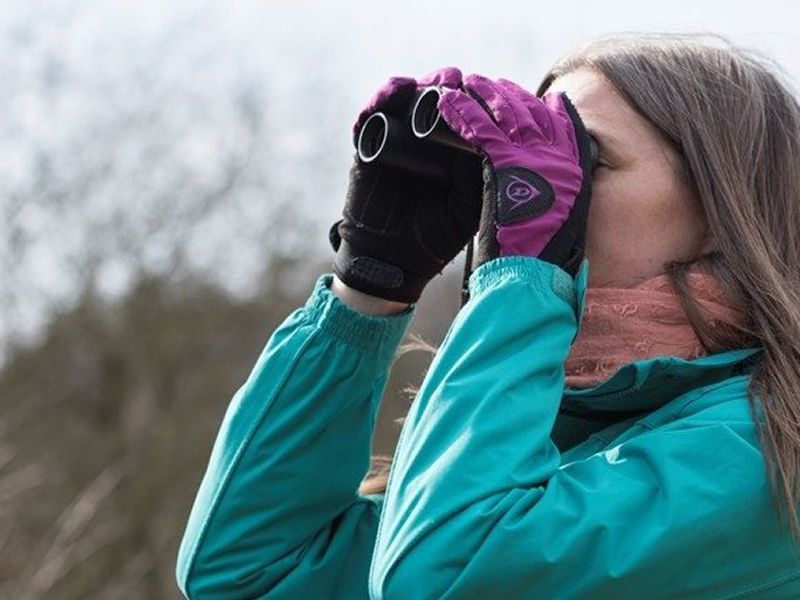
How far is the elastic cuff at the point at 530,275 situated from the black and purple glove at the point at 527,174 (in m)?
0.02

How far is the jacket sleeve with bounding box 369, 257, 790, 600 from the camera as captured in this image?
1.85m

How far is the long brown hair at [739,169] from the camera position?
2104 mm

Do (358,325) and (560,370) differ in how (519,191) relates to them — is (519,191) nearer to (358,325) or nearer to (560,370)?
(560,370)

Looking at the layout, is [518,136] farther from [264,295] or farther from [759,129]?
[264,295]

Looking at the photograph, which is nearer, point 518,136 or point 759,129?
point 518,136

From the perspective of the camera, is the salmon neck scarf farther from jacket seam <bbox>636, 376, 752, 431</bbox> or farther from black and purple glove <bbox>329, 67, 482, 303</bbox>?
black and purple glove <bbox>329, 67, 482, 303</bbox>

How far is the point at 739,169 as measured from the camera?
2.24 metres

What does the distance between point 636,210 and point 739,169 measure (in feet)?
0.59

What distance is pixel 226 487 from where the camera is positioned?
7.92 feet

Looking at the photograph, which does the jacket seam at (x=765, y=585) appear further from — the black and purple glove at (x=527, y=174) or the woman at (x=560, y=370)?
the black and purple glove at (x=527, y=174)

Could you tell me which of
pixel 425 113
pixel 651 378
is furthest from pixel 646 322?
pixel 425 113

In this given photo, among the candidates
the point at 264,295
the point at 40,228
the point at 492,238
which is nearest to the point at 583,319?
A: the point at 492,238

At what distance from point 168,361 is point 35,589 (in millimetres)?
11877

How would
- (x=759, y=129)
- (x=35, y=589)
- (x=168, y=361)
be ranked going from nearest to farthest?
1. (x=759, y=129)
2. (x=35, y=589)
3. (x=168, y=361)
